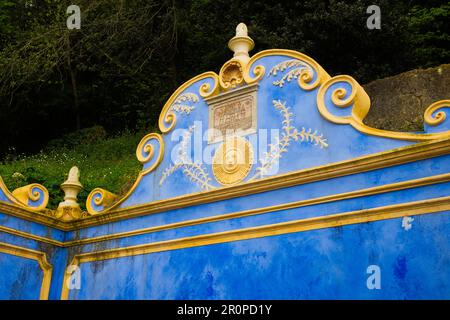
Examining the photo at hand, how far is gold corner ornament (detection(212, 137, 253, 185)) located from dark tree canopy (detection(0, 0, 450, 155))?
7.32 meters

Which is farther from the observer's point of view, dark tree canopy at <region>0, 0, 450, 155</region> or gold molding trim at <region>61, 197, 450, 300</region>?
dark tree canopy at <region>0, 0, 450, 155</region>

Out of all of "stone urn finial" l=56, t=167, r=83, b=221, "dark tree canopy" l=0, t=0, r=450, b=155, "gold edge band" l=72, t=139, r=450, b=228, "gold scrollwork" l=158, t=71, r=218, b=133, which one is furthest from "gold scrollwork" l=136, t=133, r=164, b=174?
"dark tree canopy" l=0, t=0, r=450, b=155

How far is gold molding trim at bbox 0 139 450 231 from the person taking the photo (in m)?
5.11

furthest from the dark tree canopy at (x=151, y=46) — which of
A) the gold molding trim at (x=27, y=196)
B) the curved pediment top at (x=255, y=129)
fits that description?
the gold molding trim at (x=27, y=196)

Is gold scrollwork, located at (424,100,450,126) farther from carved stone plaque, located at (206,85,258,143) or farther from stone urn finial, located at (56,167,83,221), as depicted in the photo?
stone urn finial, located at (56,167,83,221)

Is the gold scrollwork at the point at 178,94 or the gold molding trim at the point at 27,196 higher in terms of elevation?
the gold scrollwork at the point at 178,94

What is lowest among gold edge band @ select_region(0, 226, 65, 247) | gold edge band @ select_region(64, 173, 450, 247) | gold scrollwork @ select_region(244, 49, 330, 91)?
gold edge band @ select_region(64, 173, 450, 247)

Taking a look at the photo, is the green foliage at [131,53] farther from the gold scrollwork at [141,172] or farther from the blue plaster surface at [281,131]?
the blue plaster surface at [281,131]

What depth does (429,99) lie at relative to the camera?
31.4 feet

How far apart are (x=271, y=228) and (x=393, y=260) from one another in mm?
1364

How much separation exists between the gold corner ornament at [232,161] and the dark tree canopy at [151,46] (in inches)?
288

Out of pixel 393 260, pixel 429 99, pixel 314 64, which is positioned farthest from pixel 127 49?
pixel 393 260

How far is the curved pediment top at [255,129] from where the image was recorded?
5.69 m

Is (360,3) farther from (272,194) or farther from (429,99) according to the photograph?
(272,194)
